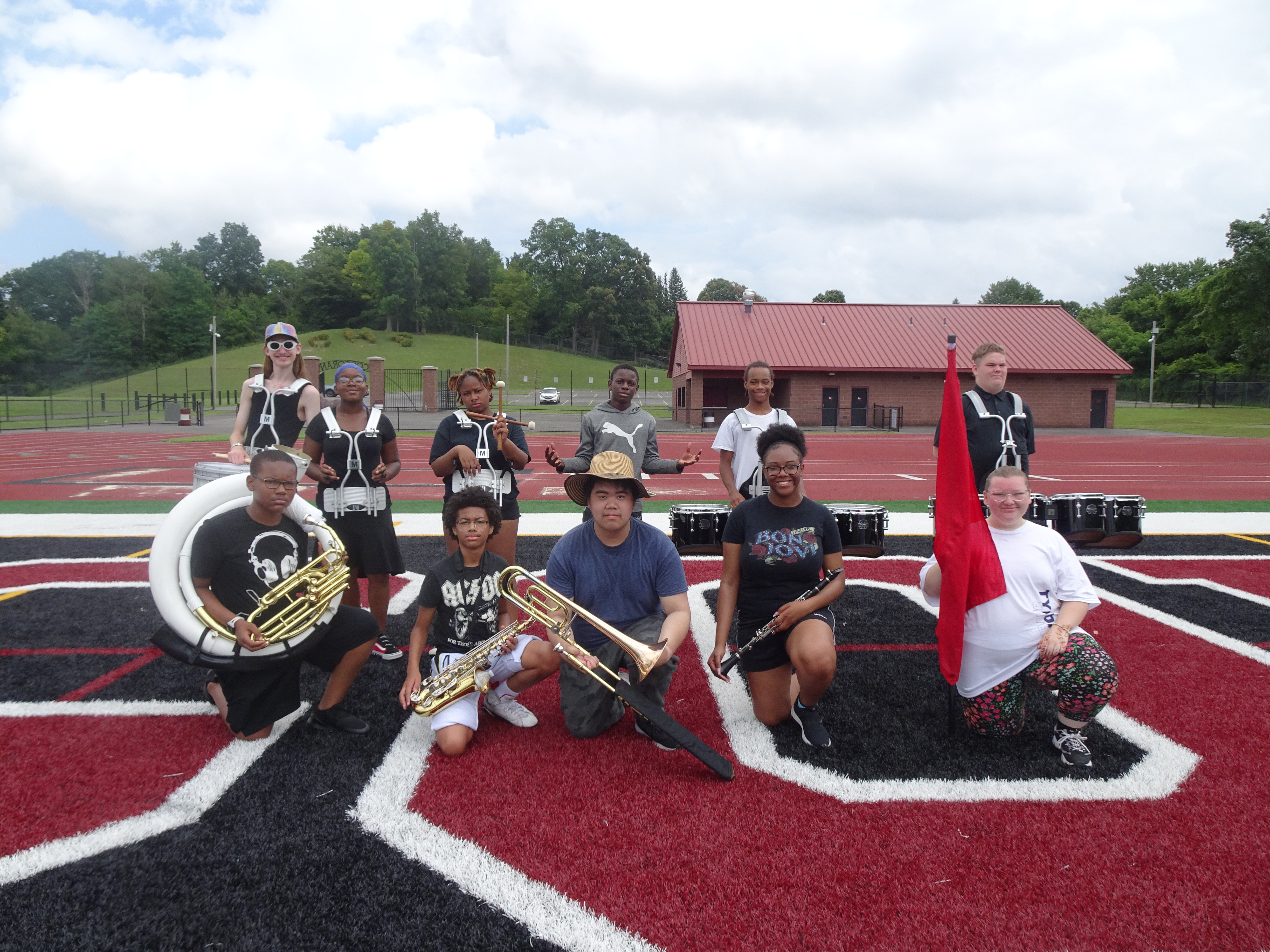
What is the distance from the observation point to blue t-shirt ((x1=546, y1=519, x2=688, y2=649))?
3756mm

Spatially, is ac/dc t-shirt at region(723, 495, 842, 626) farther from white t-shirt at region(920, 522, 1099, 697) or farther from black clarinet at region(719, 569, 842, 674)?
white t-shirt at region(920, 522, 1099, 697)

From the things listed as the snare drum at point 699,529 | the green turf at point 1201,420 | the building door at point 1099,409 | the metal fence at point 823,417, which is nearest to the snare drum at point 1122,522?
the snare drum at point 699,529

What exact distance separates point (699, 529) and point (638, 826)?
2.91m

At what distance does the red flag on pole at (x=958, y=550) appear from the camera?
11.5 feet

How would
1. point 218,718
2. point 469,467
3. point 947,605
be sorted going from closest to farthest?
point 947,605 < point 218,718 < point 469,467

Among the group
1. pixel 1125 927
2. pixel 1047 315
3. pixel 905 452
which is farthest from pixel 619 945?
pixel 1047 315

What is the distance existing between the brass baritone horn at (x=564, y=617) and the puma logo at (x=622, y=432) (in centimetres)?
174

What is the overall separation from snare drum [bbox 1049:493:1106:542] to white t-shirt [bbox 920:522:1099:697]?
2851mm

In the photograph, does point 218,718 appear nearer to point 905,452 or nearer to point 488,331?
point 905,452

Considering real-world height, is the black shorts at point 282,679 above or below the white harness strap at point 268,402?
below

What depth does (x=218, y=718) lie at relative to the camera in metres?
3.96

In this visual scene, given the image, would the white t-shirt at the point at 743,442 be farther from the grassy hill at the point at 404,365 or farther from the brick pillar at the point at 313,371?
the grassy hill at the point at 404,365

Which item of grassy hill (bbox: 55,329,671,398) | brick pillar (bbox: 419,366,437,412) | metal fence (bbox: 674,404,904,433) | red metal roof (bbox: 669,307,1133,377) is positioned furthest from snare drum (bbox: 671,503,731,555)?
grassy hill (bbox: 55,329,671,398)

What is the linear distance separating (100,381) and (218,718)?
81.0 meters
